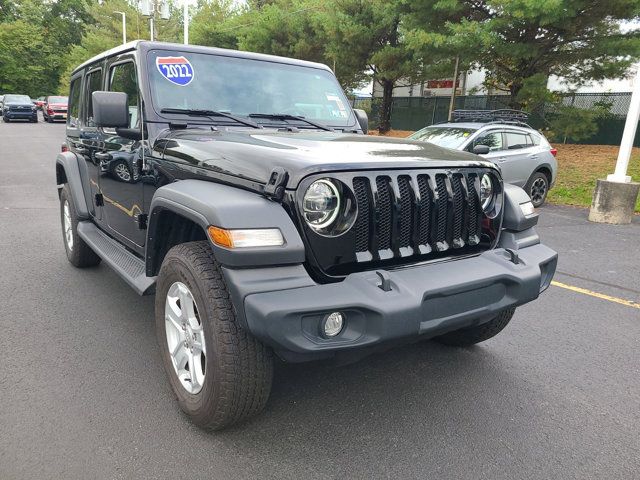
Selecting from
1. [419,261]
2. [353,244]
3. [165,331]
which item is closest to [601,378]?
[419,261]

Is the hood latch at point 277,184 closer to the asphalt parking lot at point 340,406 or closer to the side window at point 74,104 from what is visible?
the asphalt parking lot at point 340,406

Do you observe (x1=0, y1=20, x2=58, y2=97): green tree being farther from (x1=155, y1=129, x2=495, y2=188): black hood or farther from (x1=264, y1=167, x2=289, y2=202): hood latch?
(x1=264, y1=167, x2=289, y2=202): hood latch

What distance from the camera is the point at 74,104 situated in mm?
5203

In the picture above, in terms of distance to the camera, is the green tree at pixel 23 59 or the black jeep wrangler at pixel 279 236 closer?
the black jeep wrangler at pixel 279 236

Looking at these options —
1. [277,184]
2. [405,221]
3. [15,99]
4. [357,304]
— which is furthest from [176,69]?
[15,99]

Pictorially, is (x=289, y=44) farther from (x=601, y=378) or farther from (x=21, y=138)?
(x=601, y=378)

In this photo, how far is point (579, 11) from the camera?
1293cm

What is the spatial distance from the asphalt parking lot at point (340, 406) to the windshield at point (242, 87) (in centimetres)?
168

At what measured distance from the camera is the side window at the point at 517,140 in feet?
30.4

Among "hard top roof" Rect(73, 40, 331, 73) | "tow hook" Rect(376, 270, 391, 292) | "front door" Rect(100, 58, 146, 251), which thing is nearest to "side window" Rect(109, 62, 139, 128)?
"front door" Rect(100, 58, 146, 251)

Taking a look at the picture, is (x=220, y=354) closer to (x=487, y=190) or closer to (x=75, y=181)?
(x=487, y=190)

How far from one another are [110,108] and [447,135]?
689cm

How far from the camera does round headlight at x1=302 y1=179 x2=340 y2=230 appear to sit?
222 centimetres

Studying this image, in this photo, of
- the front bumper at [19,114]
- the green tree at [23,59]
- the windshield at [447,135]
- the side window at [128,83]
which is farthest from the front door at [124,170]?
the green tree at [23,59]
